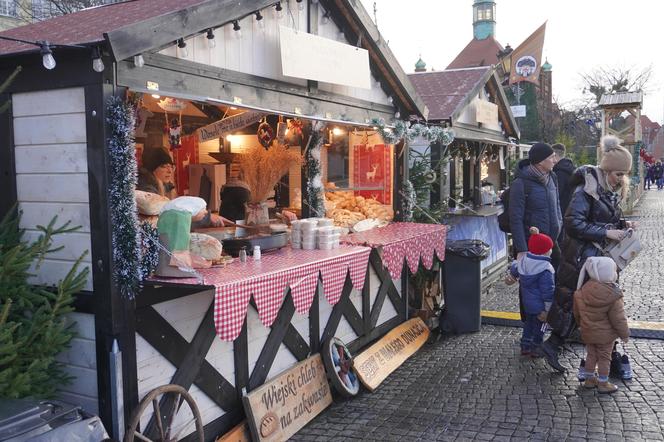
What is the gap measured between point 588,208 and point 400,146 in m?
2.51

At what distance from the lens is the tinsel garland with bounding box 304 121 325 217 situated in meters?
6.05

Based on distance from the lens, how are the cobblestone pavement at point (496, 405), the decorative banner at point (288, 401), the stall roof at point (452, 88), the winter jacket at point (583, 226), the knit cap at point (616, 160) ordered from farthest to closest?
the stall roof at point (452, 88) → the winter jacket at point (583, 226) → the knit cap at point (616, 160) → the cobblestone pavement at point (496, 405) → the decorative banner at point (288, 401)

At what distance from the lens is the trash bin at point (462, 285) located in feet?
23.3

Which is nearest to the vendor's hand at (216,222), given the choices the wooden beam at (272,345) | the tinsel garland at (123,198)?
the wooden beam at (272,345)

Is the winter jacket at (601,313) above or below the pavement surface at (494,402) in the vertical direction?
above

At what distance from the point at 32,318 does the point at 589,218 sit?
4.51 m

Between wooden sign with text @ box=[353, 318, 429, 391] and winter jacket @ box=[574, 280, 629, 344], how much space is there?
1.85 m

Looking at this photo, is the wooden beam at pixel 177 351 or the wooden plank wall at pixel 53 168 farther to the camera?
the wooden beam at pixel 177 351

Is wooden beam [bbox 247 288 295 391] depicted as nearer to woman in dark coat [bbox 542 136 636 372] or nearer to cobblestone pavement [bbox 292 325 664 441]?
cobblestone pavement [bbox 292 325 664 441]

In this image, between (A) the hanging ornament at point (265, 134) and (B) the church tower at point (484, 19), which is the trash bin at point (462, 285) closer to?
(A) the hanging ornament at point (265, 134)

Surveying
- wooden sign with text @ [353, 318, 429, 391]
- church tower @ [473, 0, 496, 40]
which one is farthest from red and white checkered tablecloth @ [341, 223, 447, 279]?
church tower @ [473, 0, 496, 40]

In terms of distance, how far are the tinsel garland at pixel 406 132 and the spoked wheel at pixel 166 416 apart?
3557mm

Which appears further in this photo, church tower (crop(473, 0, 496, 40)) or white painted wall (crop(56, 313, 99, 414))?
church tower (crop(473, 0, 496, 40))

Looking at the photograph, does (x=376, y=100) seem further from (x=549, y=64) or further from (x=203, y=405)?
(x=549, y=64)
